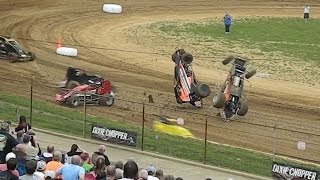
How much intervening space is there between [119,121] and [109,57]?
40.3ft

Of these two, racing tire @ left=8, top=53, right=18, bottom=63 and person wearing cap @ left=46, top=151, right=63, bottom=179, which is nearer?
person wearing cap @ left=46, top=151, right=63, bottom=179

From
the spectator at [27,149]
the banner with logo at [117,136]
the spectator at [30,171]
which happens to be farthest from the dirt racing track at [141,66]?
the spectator at [30,171]

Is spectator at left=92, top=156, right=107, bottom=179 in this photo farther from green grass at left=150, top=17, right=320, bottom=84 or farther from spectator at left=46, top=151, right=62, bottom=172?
green grass at left=150, top=17, right=320, bottom=84

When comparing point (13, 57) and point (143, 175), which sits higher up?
point (143, 175)

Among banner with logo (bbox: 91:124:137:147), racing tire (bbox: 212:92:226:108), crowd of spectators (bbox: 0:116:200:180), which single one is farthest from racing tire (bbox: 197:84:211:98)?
crowd of spectators (bbox: 0:116:200:180)

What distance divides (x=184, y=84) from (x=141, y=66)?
802 centimetres

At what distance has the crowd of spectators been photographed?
12570 millimetres

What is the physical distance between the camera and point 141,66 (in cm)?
3709

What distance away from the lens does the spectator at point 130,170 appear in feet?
40.9

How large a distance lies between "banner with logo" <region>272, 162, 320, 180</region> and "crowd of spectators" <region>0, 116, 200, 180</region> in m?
5.10

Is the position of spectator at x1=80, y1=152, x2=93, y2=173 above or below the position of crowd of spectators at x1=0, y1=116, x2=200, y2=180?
below

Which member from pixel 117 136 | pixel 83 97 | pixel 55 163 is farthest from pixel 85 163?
pixel 83 97

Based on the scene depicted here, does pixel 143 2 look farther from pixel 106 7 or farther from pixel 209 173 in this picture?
pixel 209 173

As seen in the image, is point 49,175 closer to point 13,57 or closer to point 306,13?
point 13,57
